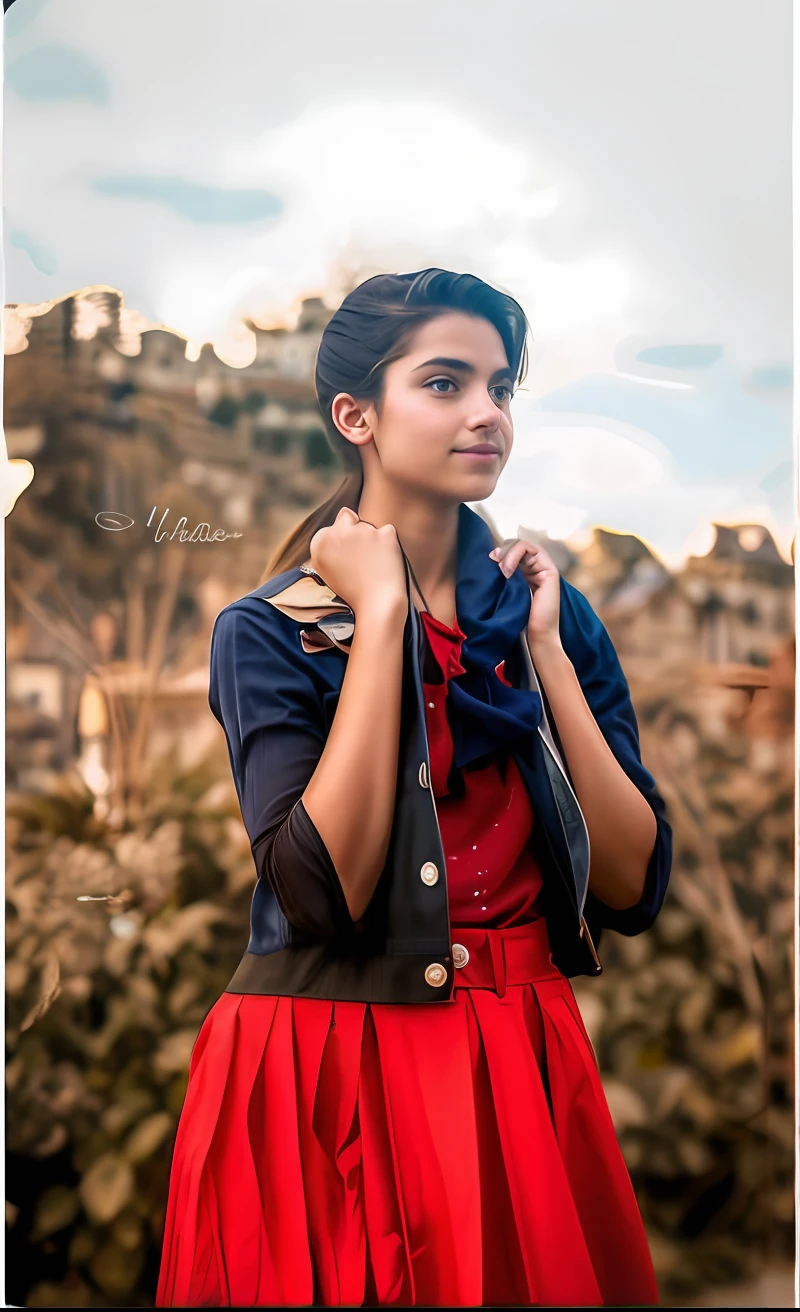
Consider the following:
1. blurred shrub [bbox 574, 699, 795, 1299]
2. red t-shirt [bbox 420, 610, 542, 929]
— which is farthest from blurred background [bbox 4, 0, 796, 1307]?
red t-shirt [bbox 420, 610, 542, 929]

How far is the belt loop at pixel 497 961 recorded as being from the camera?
165 cm

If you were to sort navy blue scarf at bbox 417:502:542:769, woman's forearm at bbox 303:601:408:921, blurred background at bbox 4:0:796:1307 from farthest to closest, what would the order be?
1. blurred background at bbox 4:0:796:1307
2. navy blue scarf at bbox 417:502:542:769
3. woman's forearm at bbox 303:601:408:921

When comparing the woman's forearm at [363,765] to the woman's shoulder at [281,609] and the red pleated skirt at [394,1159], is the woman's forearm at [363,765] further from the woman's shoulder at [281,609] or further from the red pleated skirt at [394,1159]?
the red pleated skirt at [394,1159]

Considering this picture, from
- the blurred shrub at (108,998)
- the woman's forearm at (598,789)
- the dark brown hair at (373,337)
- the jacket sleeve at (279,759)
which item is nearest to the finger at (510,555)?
the woman's forearm at (598,789)

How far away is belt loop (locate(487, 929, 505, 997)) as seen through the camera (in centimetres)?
165

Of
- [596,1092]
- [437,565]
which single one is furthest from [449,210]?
[596,1092]

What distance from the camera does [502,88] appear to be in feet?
6.06

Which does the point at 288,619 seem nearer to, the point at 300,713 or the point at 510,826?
the point at 300,713

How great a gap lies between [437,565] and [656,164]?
78 cm

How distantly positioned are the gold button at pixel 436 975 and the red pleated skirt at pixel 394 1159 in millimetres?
49

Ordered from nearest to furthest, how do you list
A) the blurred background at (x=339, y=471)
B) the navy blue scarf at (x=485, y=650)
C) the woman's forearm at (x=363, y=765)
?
the woman's forearm at (x=363, y=765), the navy blue scarf at (x=485, y=650), the blurred background at (x=339, y=471)

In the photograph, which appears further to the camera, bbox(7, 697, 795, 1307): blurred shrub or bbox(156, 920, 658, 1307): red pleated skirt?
bbox(7, 697, 795, 1307): blurred shrub

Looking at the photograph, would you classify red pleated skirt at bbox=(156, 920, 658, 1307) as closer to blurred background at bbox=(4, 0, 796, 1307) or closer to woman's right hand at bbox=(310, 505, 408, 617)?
blurred background at bbox=(4, 0, 796, 1307)

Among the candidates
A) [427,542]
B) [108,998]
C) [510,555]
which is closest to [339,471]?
[427,542]
